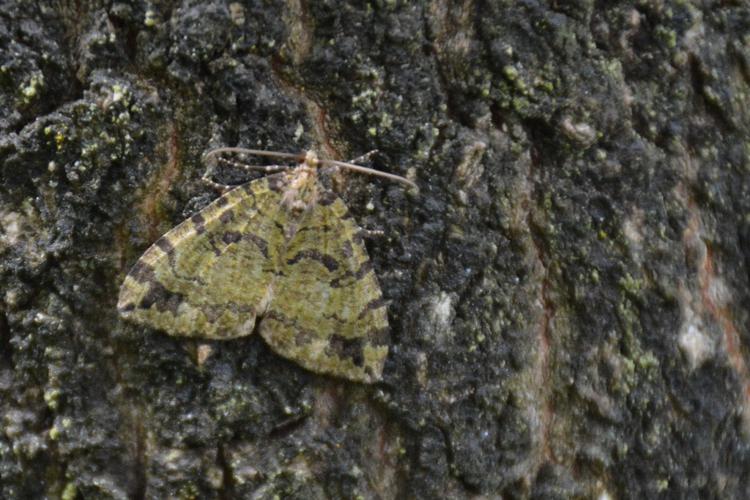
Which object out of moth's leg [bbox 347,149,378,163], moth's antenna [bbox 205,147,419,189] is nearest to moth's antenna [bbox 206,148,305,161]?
moth's antenna [bbox 205,147,419,189]

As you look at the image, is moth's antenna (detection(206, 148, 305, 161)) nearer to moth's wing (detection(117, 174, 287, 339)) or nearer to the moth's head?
the moth's head

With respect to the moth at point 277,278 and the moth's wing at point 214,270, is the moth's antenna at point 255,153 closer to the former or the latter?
the moth at point 277,278

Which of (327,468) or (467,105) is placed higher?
(467,105)

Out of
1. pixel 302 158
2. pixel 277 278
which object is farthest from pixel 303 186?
pixel 277 278

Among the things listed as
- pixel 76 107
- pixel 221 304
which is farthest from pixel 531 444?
pixel 76 107

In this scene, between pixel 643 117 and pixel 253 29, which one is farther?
pixel 643 117

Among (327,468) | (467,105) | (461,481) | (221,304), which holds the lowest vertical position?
(461,481)

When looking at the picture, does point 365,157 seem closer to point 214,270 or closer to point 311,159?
point 311,159

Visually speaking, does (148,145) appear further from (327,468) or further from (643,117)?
(643,117)
